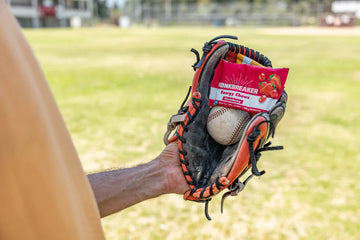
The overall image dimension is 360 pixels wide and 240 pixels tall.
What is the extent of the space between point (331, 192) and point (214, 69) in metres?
1.46

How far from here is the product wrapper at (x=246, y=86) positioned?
1.62 metres

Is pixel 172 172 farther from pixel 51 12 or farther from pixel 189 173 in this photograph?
pixel 51 12

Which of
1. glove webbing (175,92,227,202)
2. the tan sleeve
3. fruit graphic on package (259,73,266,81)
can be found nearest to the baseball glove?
glove webbing (175,92,227,202)

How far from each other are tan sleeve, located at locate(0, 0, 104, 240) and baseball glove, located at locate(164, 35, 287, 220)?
101 cm

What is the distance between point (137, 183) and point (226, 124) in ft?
1.65

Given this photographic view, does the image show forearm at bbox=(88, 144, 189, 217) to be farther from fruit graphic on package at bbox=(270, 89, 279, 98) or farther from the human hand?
fruit graphic on package at bbox=(270, 89, 279, 98)

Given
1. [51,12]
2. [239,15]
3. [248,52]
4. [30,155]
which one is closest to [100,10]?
[51,12]

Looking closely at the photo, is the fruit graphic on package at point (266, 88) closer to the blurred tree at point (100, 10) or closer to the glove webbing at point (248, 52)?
the glove webbing at point (248, 52)

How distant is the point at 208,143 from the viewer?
5.88 ft

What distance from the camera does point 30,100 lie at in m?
0.58

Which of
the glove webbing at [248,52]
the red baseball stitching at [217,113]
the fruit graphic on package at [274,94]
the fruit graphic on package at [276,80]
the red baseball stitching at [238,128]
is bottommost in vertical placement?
the red baseball stitching at [238,128]

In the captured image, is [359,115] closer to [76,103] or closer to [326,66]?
[76,103]

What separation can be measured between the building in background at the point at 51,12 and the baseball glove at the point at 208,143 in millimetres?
31181

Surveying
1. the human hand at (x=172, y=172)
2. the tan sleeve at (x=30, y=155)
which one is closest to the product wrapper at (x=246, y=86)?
the human hand at (x=172, y=172)
